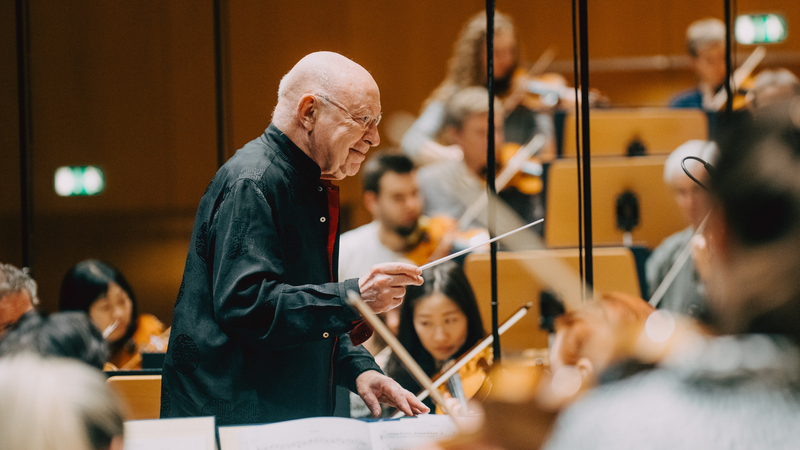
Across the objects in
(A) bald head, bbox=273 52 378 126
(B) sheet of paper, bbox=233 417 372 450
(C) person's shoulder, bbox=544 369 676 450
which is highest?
(A) bald head, bbox=273 52 378 126

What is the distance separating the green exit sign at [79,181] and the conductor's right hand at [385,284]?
3319 mm

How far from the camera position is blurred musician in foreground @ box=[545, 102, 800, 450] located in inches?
21.4

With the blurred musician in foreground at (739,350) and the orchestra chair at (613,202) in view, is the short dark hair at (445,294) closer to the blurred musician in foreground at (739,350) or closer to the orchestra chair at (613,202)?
the orchestra chair at (613,202)

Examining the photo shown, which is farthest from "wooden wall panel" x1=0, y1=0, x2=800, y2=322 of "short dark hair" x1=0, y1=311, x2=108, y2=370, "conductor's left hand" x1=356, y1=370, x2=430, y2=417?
"conductor's left hand" x1=356, y1=370, x2=430, y2=417

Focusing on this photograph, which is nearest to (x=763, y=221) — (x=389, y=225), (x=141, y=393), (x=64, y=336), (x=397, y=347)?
(x=397, y=347)

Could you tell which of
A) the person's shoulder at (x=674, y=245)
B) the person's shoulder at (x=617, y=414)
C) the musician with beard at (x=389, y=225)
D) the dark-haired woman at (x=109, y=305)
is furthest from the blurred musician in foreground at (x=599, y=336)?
the dark-haired woman at (x=109, y=305)

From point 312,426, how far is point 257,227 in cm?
33

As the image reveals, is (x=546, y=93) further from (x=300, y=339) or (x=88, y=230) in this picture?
(x=300, y=339)

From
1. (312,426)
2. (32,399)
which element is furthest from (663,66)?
(32,399)

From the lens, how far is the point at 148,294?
402 centimetres

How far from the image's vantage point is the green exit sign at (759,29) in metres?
4.60

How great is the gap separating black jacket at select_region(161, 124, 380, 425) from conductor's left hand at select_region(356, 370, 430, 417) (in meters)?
0.07

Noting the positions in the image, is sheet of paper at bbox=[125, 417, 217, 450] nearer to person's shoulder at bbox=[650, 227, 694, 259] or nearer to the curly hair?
person's shoulder at bbox=[650, 227, 694, 259]

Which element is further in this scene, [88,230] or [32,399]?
[88,230]
